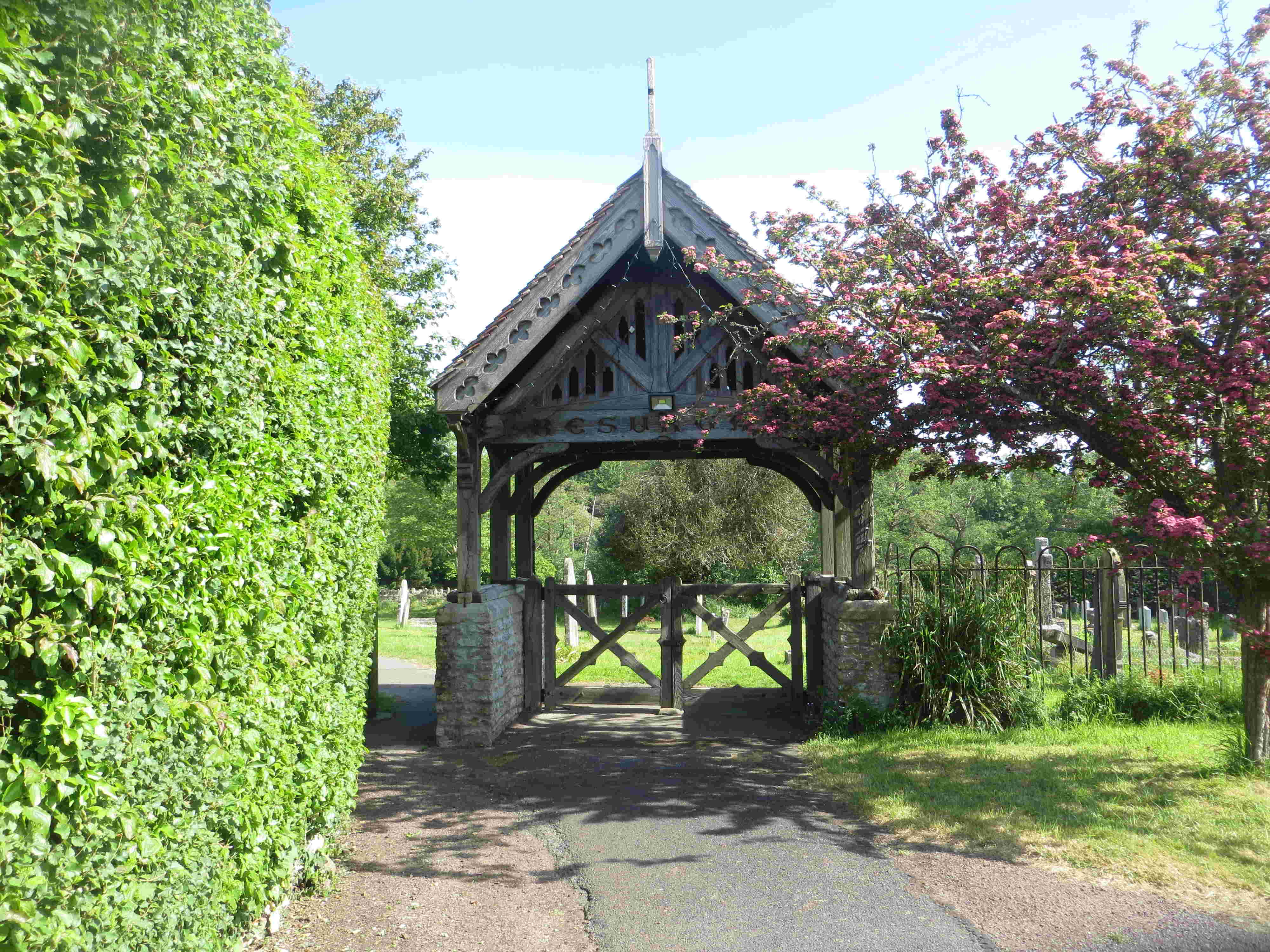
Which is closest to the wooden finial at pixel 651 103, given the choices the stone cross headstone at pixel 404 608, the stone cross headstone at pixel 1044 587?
the stone cross headstone at pixel 1044 587

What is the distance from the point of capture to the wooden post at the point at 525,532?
13.1 meters

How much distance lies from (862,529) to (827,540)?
111 inches

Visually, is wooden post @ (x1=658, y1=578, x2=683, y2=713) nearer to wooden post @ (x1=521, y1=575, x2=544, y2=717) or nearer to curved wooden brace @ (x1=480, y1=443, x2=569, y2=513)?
wooden post @ (x1=521, y1=575, x2=544, y2=717)

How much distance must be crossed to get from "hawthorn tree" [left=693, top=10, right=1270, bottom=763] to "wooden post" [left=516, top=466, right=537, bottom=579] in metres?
5.41

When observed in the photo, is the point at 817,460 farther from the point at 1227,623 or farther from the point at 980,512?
the point at 980,512

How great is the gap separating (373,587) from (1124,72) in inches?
309

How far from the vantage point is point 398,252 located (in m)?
15.1

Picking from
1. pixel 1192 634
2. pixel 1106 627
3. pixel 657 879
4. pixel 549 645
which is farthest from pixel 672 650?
pixel 1192 634

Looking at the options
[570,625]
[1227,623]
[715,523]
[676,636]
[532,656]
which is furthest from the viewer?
[715,523]

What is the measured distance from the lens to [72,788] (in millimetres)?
2660

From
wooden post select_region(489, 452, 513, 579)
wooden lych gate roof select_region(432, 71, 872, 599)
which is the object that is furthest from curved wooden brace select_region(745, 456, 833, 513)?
wooden post select_region(489, 452, 513, 579)

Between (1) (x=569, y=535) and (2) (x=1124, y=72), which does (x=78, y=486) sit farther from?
(1) (x=569, y=535)

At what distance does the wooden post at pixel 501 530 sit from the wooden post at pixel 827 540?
4.43m

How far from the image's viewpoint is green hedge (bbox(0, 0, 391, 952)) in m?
2.54
